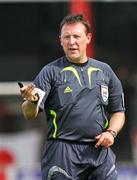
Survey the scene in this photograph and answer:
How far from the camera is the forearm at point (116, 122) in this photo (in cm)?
628

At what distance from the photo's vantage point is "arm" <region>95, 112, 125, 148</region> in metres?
6.02

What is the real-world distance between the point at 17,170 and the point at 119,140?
1.53 metres

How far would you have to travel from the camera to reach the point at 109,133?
6125 millimetres

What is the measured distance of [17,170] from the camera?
35.6 feet

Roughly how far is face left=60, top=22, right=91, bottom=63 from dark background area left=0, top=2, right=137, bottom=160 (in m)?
5.31

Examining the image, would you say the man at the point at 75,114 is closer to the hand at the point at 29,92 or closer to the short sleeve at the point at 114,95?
the short sleeve at the point at 114,95

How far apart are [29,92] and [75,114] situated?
1.66 ft

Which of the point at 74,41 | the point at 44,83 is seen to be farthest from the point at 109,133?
the point at 74,41

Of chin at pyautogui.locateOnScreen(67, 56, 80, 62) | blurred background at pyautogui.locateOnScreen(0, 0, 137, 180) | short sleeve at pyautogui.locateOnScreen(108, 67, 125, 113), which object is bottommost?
blurred background at pyautogui.locateOnScreen(0, 0, 137, 180)

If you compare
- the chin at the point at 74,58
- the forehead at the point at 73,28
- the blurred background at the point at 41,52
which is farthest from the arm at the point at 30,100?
the blurred background at the point at 41,52

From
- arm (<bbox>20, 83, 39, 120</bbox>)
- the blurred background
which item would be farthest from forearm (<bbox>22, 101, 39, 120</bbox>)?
the blurred background

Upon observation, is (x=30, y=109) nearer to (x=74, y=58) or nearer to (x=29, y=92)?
(x=29, y=92)

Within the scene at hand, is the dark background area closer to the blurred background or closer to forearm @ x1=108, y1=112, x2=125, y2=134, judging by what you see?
the blurred background

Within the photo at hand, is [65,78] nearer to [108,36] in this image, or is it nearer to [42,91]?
[42,91]
